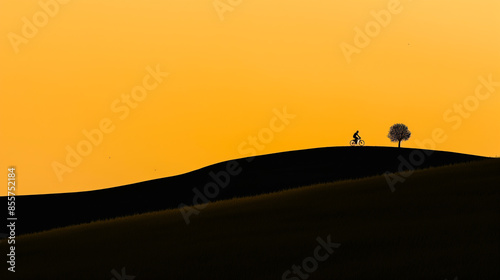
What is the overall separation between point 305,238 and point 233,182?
112ft

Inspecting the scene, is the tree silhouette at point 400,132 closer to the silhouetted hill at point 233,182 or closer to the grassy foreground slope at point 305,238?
the silhouetted hill at point 233,182

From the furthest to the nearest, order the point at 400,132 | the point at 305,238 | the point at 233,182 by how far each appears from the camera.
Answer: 1. the point at 400,132
2. the point at 233,182
3. the point at 305,238

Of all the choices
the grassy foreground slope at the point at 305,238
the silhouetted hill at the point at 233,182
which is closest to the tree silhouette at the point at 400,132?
the silhouetted hill at the point at 233,182

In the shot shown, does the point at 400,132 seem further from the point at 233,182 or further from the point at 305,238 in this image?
the point at 305,238

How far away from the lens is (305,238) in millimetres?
19281

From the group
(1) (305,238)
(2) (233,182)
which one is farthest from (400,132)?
(1) (305,238)

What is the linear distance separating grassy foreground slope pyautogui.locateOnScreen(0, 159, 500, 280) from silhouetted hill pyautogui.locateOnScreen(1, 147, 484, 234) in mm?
18905

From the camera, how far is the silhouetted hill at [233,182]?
160ft

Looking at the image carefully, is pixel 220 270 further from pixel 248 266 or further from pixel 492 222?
pixel 492 222

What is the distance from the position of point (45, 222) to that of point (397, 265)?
3641 cm

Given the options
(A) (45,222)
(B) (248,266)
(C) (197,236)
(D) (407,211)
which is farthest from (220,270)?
(A) (45,222)

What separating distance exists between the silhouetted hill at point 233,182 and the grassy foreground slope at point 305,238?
18905 mm

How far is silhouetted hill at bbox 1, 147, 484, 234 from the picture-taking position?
160ft

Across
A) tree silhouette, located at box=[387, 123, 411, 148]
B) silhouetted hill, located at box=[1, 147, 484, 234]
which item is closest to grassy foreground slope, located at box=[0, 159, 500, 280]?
silhouetted hill, located at box=[1, 147, 484, 234]
